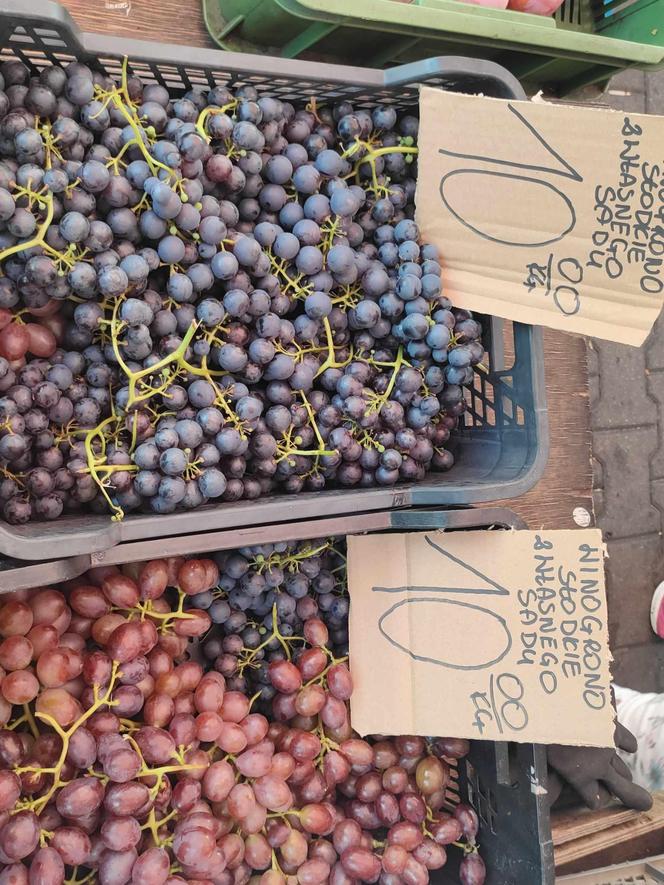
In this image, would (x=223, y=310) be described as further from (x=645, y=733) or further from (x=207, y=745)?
(x=645, y=733)

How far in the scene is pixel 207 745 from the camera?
982mm

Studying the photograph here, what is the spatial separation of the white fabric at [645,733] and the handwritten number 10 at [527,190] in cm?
116

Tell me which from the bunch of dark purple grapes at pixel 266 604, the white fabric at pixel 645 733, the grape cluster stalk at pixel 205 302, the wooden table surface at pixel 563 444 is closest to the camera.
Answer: the grape cluster stalk at pixel 205 302

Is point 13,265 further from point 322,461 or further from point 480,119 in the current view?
point 480,119

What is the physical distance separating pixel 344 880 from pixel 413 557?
0.47 metres

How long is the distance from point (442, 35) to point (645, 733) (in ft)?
5.00

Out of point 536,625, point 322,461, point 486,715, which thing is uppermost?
point 322,461

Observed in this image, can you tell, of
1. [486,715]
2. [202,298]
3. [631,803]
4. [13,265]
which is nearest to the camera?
[13,265]

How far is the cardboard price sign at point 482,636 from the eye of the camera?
1.06 meters

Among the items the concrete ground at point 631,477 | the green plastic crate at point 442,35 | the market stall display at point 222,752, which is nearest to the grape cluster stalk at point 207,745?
the market stall display at point 222,752

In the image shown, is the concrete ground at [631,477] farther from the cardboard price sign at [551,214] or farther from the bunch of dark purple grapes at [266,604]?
the bunch of dark purple grapes at [266,604]

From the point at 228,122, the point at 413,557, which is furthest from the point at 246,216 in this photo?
the point at 413,557

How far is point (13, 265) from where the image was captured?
82cm

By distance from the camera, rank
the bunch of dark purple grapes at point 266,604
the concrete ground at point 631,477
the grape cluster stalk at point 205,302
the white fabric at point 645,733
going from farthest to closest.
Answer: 1. the concrete ground at point 631,477
2. the white fabric at point 645,733
3. the bunch of dark purple grapes at point 266,604
4. the grape cluster stalk at point 205,302
